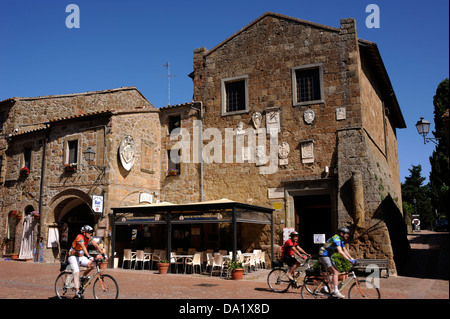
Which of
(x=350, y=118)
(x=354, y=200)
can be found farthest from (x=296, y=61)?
(x=354, y=200)

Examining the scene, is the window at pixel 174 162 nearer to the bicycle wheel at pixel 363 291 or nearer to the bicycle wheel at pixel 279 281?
the bicycle wheel at pixel 279 281

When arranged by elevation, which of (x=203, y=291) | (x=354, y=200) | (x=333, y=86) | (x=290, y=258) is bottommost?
(x=203, y=291)

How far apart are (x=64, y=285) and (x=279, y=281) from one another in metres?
4.89

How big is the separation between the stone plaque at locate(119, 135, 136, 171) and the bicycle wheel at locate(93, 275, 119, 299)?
32.9ft

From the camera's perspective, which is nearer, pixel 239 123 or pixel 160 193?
pixel 239 123

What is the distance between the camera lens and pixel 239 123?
17703mm

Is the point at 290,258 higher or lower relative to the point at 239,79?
lower

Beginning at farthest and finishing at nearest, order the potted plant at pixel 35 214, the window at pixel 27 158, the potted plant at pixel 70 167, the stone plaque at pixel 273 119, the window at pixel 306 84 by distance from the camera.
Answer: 1. the window at pixel 27 158
2. the potted plant at pixel 35 214
3. the potted plant at pixel 70 167
4. the stone plaque at pixel 273 119
5. the window at pixel 306 84

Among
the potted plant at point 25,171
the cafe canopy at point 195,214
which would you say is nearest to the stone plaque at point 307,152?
the cafe canopy at point 195,214

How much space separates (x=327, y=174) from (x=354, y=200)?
1.73 m

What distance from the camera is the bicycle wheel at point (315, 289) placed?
26.6 ft

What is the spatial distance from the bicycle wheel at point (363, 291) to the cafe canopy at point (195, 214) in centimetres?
617

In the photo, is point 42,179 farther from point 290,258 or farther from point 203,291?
point 290,258
